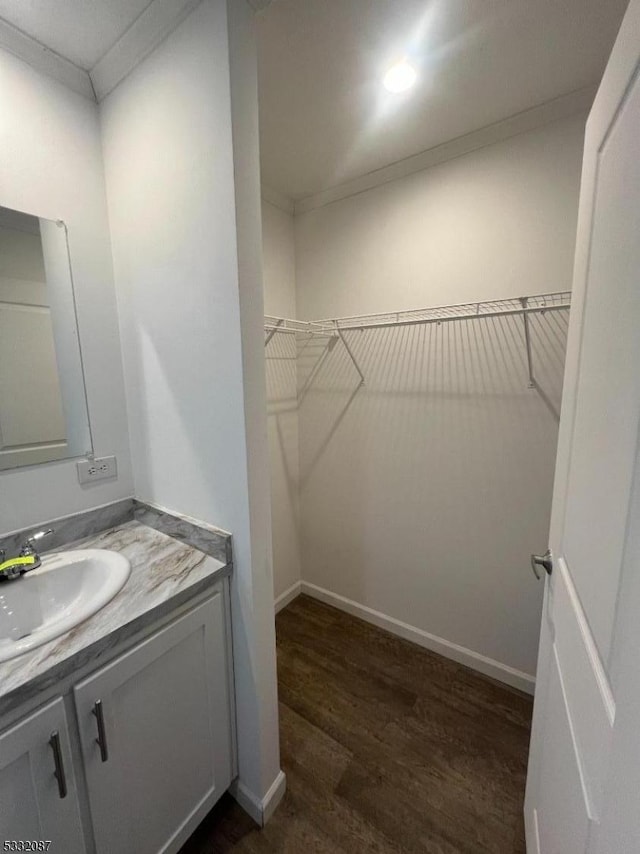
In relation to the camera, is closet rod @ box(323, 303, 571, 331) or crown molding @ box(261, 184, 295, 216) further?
crown molding @ box(261, 184, 295, 216)

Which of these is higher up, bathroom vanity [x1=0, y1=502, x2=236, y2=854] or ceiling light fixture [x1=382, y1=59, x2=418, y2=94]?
ceiling light fixture [x1=382, y1=59, x2=418, y2=94]

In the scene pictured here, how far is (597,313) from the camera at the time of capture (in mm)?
703

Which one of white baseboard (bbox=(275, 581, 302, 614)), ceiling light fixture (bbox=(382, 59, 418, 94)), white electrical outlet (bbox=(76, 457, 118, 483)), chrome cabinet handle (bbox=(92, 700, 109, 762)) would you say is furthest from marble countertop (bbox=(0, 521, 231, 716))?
ceiling light fixture (bbox=(382, 59, 418, 94))

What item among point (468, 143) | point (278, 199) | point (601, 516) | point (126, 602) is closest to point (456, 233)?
point (468, 143)

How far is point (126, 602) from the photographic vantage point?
926 mm

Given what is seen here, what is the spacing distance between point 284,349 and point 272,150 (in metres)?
0.96

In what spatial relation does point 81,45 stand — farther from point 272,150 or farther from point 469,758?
point 469,758

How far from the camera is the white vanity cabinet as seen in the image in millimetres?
724

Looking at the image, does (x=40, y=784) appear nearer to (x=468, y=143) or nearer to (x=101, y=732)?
(x=101, y=732)

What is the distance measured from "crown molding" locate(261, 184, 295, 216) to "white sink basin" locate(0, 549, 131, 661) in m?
1.93

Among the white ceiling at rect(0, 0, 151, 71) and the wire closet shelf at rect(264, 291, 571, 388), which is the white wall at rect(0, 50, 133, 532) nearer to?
the white ceiling at rect(0, 0, 151, 71)

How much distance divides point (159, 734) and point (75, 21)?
2074 mm

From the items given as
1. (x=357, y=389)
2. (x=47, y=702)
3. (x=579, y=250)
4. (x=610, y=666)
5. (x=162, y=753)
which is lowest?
(x=162, y=753)

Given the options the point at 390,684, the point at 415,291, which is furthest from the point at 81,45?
the point at 390,684
